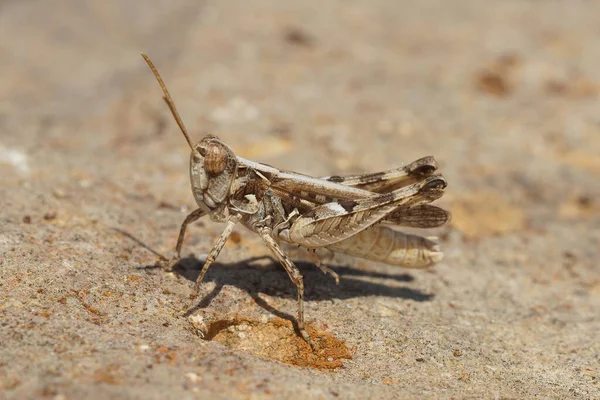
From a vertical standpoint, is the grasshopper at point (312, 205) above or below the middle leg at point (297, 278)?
above

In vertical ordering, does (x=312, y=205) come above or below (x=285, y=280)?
above

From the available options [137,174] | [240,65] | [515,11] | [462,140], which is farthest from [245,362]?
[515,11]

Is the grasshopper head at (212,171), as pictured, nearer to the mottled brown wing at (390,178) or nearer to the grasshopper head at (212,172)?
the grasshopper head at (212,172)

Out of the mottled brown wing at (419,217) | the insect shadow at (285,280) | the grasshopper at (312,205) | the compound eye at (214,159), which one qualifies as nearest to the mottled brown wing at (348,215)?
the grasshopper at (312,205)

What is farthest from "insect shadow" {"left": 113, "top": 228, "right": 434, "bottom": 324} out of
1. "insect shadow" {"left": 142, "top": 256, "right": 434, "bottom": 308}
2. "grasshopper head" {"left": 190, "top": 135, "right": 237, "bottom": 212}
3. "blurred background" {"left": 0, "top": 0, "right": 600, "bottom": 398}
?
"grasshopper head" {"left": 190, "top": 135, "right": 237, "bottom": 212}

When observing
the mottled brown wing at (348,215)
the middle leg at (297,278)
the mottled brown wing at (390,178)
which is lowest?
the middle leg at (297,278)

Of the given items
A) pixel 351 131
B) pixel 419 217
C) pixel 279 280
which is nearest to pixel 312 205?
pixel 279 280

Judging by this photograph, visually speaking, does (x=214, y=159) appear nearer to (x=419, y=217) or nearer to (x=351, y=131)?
(x=419, y=217)

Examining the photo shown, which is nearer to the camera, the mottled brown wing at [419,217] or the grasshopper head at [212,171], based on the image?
the grasshopper head at [212,171]

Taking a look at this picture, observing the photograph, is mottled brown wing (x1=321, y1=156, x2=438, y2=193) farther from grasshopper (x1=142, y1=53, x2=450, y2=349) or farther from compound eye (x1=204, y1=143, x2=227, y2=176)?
compound eye (x1=204, y1=143, x2=227, y2=176)
